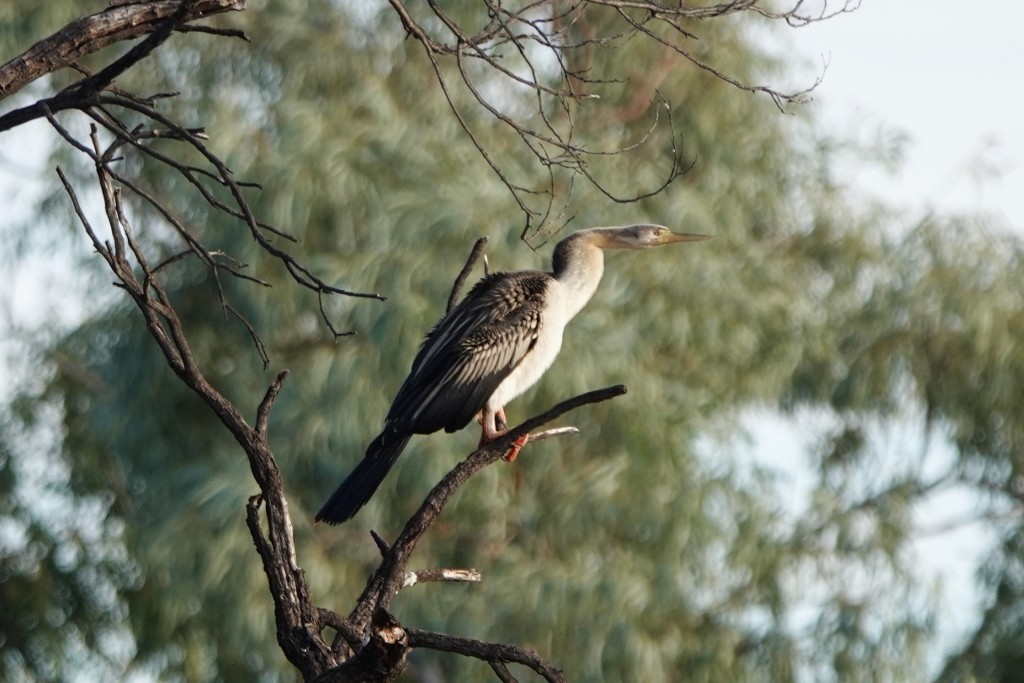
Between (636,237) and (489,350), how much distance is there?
0.86m

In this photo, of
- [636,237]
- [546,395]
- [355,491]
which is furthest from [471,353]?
[546,395]

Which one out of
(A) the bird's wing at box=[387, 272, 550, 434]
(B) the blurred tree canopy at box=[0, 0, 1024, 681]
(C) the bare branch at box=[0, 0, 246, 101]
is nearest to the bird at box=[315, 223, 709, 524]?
(A) the bird's wing at box=[387, 272, 550, 434]

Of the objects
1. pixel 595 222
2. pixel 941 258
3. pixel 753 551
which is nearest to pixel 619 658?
pixel 753 551

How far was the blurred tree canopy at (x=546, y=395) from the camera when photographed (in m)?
10.5

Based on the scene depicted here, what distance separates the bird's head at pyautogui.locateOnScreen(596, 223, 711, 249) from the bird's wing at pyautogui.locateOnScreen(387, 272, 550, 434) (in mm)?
384

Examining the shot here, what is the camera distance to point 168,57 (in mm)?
13000

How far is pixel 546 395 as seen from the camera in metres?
10.4

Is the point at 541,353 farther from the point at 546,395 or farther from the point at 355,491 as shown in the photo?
the point at 546,395

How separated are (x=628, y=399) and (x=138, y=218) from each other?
13.2 ft

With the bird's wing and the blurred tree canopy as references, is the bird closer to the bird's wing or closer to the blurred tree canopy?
the bird's wing

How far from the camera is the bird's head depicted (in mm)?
5051

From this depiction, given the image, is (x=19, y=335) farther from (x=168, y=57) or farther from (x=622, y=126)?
(x=622, y=126)

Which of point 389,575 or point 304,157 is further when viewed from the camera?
point 304,157

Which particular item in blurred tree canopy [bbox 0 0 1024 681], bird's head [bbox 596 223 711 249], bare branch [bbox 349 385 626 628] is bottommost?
bare branch [bbox 349 385 626 628]
